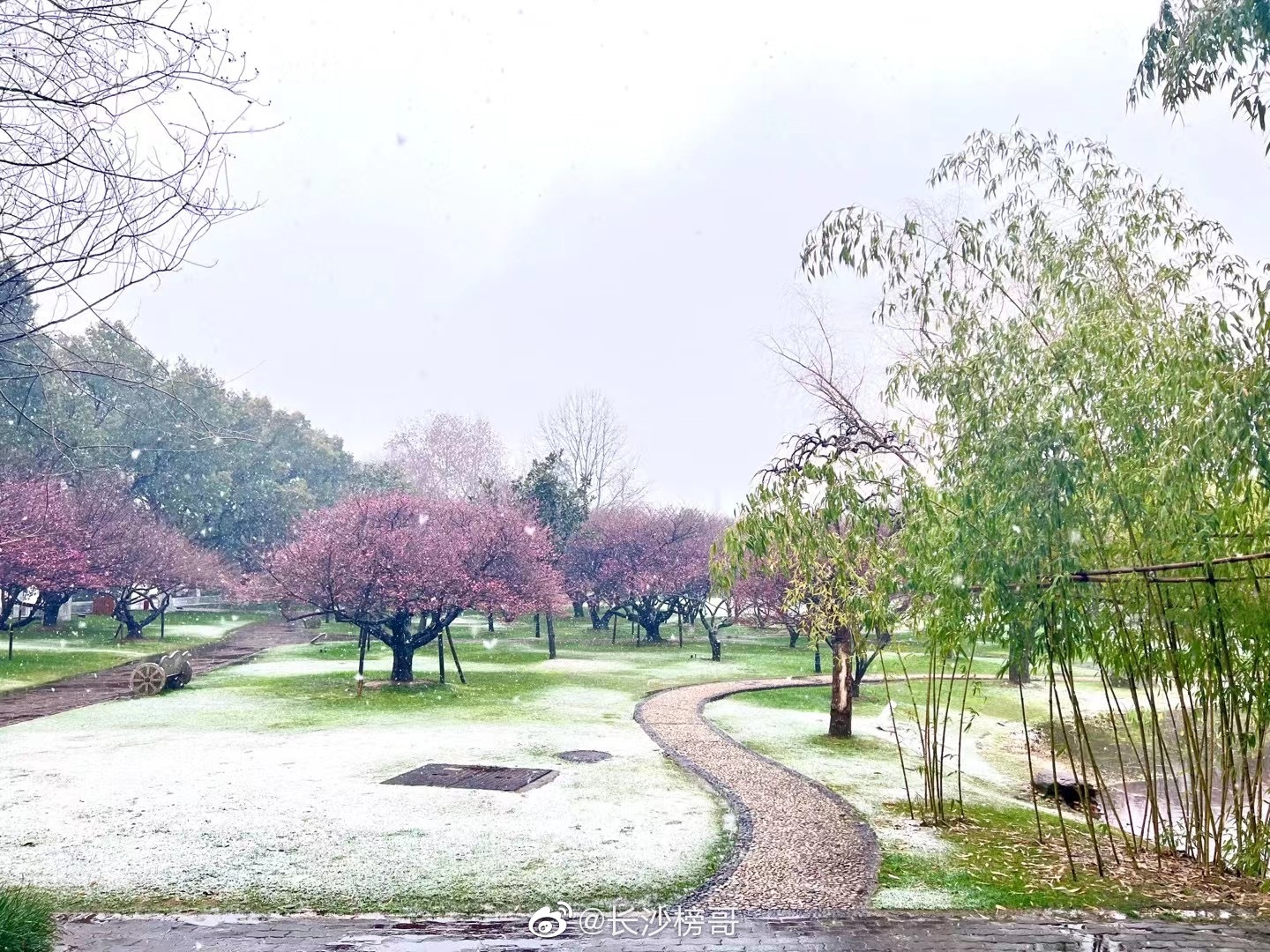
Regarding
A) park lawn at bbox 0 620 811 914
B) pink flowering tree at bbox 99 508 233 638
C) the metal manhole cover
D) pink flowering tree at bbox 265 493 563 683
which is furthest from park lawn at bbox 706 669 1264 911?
pink flowering tree at bbox 99 508 233 638

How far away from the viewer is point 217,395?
41219 millimetres

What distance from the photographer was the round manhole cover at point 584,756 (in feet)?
36.2

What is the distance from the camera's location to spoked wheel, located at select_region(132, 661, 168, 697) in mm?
16688

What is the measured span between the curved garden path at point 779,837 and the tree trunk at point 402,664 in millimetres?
7605

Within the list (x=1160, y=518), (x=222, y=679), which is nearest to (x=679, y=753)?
(x=1160, y=518)

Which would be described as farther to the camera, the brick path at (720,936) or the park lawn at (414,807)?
the park lawn at (414,807)

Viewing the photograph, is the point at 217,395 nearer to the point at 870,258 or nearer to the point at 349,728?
Answer: the point at 349,728

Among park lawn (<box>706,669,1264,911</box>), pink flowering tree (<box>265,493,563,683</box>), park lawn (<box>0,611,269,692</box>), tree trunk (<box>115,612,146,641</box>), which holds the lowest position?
park lawn (<box>706,669,1264,911</box>)

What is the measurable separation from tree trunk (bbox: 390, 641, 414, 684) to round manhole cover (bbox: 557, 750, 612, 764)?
8.16 meters

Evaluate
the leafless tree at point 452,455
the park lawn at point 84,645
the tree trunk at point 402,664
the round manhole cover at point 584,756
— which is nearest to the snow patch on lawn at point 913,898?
the round manhole cover at point 584,756

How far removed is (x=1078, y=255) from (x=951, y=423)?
70.2 inches

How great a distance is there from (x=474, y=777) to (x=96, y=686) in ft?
39.2

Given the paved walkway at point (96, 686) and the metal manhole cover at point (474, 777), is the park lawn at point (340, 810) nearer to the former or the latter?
the metal manhole cover at point (474, 777)

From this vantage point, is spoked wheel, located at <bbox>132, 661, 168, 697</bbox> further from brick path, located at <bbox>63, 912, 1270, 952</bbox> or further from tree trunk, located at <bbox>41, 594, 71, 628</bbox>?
tree trunk, located at <bbox>41, 594, 71, 628</bbox>
